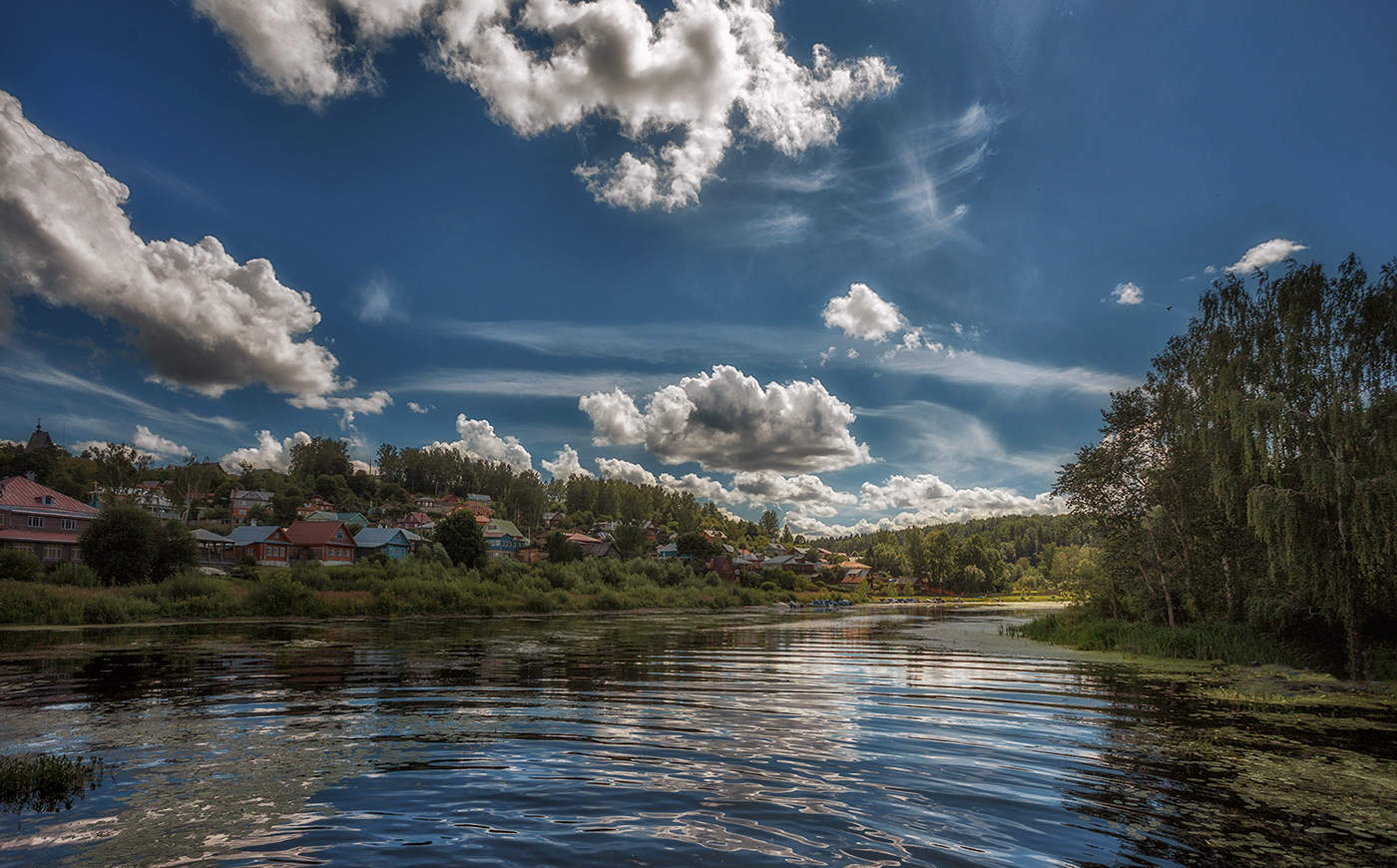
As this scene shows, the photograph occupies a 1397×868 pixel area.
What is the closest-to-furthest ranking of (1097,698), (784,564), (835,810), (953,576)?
(835,810) < (1097,698) < (784,564) < (953,576)

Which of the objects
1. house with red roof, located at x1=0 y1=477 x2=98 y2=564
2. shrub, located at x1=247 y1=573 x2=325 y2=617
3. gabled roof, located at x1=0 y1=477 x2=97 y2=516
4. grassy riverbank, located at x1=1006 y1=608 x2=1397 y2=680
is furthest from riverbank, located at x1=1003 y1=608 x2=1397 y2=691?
gabled roof, located at x1=0 y1=477 x2=97 y2=516

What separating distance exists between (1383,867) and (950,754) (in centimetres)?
546

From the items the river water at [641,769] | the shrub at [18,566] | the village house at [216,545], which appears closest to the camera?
the river water at [641,769]

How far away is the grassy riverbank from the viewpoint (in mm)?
24562

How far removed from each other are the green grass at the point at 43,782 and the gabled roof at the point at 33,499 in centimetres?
8263

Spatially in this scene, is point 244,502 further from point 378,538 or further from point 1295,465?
point 1295,465

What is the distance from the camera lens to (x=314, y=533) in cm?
9831

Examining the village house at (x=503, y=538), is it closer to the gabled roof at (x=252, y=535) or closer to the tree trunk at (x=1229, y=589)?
the gabled roof at (x=252, y=535)

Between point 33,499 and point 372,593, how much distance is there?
144 ft

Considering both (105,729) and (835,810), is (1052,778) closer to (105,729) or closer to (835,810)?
(835,810)

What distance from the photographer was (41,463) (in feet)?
380

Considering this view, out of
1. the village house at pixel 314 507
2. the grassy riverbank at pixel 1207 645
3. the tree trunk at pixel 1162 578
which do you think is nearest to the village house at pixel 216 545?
the village house at pixel 314 507

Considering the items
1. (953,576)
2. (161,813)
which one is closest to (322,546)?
(161,813)

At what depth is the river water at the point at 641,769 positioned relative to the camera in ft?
22.9
